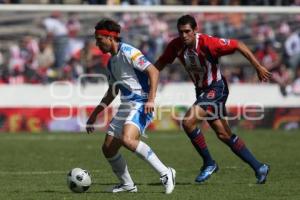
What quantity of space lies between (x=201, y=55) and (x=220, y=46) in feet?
1.11

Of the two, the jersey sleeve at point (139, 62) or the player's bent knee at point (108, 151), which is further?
the player's bent knee at point (108, 151)

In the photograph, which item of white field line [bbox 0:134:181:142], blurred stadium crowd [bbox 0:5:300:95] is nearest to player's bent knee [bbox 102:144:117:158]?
white field line [bbox 0:134:181:142]

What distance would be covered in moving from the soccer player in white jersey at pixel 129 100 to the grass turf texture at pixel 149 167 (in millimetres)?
321

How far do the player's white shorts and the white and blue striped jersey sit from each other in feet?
0.33

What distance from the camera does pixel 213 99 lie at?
37.7ft

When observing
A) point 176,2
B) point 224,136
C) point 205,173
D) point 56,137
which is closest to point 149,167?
point 205,173

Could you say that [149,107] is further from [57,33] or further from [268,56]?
[268,56]

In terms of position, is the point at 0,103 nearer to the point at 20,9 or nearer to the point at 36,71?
the point at 36,71

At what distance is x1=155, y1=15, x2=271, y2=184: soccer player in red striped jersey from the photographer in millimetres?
11180

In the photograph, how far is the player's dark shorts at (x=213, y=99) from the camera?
11.4 metres

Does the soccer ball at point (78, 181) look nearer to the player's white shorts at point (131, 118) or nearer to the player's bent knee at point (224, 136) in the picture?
the player's white shorts at point (131, 118)

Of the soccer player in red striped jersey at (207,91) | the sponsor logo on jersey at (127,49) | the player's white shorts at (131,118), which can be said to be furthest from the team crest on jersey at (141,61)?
the soccer player in red striped jersey at (207,91)

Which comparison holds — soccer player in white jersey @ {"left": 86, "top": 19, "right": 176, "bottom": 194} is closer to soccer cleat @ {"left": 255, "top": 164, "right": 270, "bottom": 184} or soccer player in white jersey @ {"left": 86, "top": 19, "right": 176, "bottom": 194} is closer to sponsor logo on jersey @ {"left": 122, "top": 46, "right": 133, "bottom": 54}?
sponsor logo on jersey @ {"left": 122, "top": 46, "right": 133, "bottom": 54}

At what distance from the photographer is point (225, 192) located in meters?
10.1
